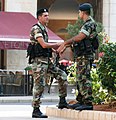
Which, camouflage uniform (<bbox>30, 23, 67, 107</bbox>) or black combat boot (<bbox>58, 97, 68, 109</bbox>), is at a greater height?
camouflage uniform (<bbox>30, 23, 67, 107</bbox>)

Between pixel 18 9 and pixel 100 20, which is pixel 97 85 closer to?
pixel 18 9

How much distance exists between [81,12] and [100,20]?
1032 inches

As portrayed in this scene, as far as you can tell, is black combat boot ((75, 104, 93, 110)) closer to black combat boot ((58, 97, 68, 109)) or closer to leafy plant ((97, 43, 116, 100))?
black combat boot ((58, 97, 68, 109))

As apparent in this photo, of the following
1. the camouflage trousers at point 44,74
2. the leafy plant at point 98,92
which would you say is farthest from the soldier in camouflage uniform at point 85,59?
the leafy plant at point 98,92

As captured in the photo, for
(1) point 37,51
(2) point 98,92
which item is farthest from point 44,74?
(2) point 98,92

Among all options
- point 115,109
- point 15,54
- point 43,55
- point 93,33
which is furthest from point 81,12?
point 15,54

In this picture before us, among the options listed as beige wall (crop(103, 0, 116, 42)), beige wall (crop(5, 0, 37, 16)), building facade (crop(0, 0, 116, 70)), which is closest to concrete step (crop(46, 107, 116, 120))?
building facade (crop(0, 0, 116, 70))

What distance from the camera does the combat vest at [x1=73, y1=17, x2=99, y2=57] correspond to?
8.76 meters

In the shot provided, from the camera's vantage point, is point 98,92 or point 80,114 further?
point 98,92

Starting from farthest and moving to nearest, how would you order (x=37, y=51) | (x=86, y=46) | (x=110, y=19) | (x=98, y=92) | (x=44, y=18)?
(x=110, y=19) → (x=98, y=92) → (x=44, y=18) → (x=37, y=51) → (x=86, y=46)

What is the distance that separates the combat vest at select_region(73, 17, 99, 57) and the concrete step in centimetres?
94

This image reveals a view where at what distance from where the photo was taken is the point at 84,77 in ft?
29.0

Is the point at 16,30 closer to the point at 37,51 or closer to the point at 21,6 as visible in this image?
the point at 21,6

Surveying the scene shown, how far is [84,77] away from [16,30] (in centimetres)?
1830
